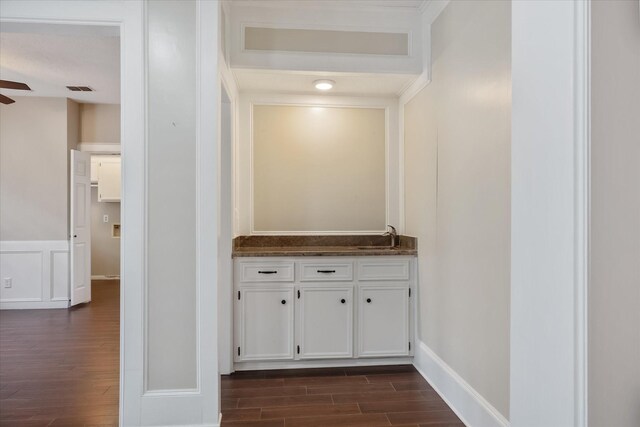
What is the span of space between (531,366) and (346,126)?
9.56ft

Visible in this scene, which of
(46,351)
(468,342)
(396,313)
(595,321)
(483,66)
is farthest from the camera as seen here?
(46,351)

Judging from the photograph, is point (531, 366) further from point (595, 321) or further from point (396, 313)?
point (396, 313)

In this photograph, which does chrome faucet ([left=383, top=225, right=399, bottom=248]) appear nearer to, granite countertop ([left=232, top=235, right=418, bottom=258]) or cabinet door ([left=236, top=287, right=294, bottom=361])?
granite countertop ([left=232, top=235, right=418, bottom=258])

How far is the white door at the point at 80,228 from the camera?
495 cm

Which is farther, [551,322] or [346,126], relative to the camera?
[346,126]

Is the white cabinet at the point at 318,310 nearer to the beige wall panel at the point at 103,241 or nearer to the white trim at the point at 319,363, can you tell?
the white trim at the point at 319,363

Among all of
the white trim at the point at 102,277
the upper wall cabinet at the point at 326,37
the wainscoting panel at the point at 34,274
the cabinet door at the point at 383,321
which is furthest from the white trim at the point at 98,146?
the cabinet door at the point at 383,321

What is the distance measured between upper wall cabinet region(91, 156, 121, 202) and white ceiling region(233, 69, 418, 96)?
4.84 meters

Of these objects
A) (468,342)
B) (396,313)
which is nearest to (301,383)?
A: (396,313)

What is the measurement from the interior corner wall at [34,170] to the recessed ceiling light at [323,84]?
146 inches

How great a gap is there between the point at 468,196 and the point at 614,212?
144 centimetres

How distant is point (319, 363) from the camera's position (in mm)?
3008

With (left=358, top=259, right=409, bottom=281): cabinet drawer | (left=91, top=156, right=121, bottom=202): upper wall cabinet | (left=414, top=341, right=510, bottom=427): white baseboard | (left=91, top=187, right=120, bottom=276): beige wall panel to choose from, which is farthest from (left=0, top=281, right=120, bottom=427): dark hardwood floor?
(left=91, top=156, right=121, bottom=202): upper wall cabinet

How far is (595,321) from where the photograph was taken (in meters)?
0.76
